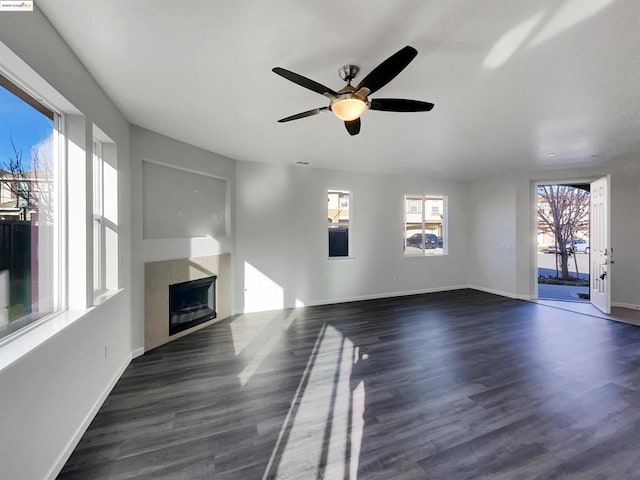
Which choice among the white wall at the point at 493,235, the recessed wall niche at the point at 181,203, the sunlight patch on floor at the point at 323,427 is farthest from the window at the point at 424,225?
the sunlight patch on floor at the point at 323,427

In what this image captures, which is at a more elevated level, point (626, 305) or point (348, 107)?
point (348, 107)

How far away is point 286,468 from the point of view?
5.54 ft

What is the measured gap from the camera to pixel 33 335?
1571 mm

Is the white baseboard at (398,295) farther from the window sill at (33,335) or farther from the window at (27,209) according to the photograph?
the window at (27,209)

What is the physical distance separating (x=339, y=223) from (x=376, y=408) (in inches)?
153

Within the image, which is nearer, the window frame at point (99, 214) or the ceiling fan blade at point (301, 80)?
the ceiling fan blade at point (301, 80)

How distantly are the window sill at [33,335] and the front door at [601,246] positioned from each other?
6777 mm

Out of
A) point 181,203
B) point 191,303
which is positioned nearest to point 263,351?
point 191,303

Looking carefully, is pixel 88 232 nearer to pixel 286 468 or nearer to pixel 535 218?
pixel 286 468

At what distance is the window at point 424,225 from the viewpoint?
6426mm

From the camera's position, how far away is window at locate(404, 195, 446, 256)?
6.43 meters

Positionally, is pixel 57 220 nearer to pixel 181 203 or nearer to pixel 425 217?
pixel 181 203

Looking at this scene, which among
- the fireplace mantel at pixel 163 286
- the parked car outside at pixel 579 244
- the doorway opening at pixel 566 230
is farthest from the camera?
the parked car outside at pixel 579 244

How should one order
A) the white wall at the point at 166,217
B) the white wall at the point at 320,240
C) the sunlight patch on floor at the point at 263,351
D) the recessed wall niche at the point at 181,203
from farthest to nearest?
the white wall at the point at 320,240 → the recessed wall niche at the point at 181,203 → the white wall at the point at 166,217 → the sunlight patch on floor at the point at 263,351
